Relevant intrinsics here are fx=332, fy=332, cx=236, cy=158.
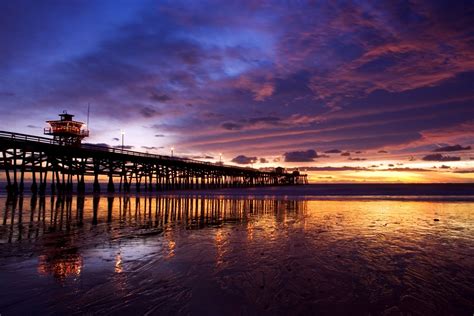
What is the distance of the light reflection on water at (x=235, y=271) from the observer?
442cm

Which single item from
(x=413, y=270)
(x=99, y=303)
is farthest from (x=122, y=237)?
(x=413, y=270)

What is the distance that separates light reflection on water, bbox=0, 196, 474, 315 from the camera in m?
4.42

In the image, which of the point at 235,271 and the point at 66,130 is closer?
the point at 235,271

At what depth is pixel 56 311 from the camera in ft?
13.3

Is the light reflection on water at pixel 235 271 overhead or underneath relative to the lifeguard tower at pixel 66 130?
underneath

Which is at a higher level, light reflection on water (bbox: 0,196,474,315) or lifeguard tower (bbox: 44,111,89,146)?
lifeguard tower (bbox: 44,111,89,146)

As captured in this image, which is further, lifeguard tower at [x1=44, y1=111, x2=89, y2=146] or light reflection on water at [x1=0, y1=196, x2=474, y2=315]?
lifeguard tower at [x1=44, y1=111, x2=89, y2=146]

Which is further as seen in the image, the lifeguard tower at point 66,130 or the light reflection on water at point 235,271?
the lifeguard tower at point 66,130

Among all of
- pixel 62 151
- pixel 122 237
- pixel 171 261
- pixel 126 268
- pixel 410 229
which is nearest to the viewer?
pixel 126 268

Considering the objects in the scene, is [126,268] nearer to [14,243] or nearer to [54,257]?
[54,257]

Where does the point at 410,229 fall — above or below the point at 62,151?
below

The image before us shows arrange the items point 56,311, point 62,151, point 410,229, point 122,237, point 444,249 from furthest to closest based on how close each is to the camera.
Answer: point 62,151 < point 410,229 < point 122,237 < point 444,249 < point 56,311

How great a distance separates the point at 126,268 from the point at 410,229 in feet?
31.1

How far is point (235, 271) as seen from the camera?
6.01 metres
